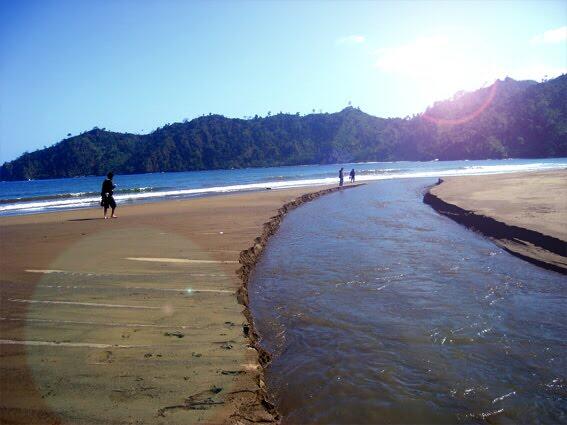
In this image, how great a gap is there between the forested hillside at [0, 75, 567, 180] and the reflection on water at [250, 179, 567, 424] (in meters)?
127

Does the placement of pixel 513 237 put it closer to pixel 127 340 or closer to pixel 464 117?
pixel 127 340

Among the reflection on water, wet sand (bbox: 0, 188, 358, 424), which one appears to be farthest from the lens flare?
wet sand (bbox: 0, 188, 358, 424)

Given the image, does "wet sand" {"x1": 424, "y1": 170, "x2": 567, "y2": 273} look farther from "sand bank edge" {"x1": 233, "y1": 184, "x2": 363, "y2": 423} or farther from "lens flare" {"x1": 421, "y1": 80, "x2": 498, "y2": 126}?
"lens flare" {"x1": 421, "y1": 80, "x2": 498, "y2": 126}

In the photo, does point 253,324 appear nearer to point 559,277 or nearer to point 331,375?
point 331,375

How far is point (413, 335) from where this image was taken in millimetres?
5340

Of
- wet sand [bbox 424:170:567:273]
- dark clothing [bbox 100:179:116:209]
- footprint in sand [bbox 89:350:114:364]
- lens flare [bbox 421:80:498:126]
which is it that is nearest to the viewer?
footprint in sand [bbox 89:350:114:364]

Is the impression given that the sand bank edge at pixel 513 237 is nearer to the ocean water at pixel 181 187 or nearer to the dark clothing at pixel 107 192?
the dark clothing at pixel 107 192

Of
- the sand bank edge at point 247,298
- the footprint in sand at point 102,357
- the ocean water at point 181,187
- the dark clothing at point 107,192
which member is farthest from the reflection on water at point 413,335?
the ocean water at point 181,187

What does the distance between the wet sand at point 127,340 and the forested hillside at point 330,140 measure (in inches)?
5144

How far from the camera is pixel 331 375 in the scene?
176 inches

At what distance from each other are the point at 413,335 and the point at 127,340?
12.0 feet

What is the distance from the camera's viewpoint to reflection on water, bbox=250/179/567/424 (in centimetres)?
389

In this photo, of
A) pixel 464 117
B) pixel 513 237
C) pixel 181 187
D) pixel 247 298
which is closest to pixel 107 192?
pixel 247 298

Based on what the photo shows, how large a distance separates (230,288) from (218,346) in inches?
91.2
